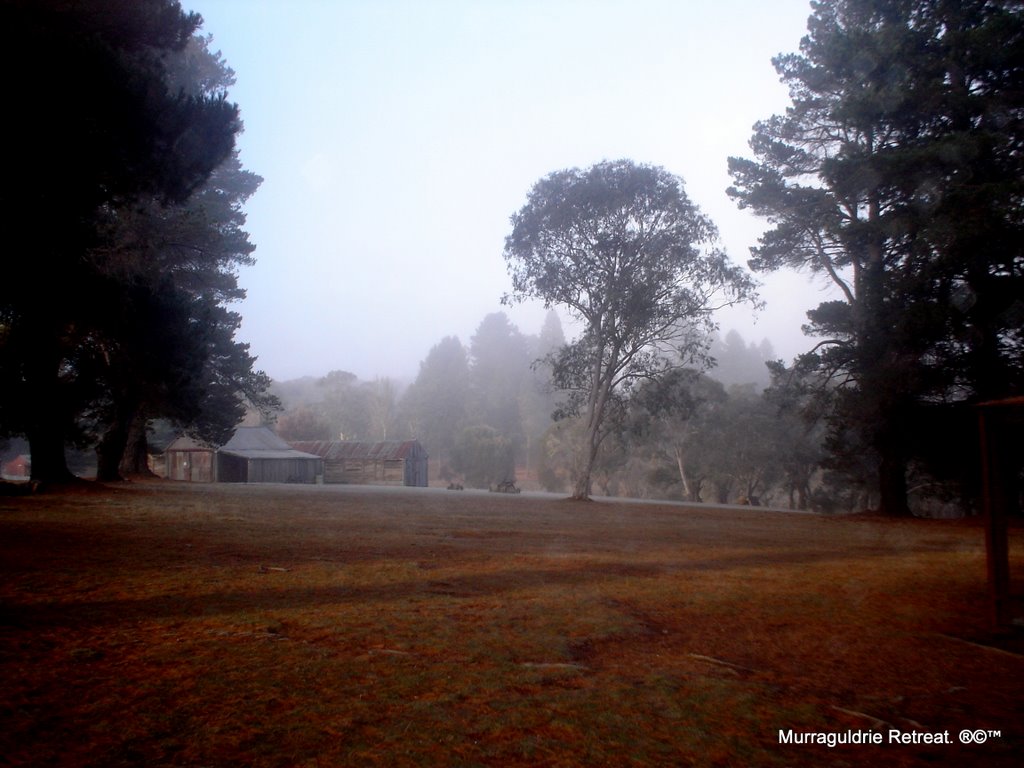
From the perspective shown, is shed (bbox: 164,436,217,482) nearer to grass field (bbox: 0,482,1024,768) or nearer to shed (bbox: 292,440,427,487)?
shed (bbox: 292,440,427,487)

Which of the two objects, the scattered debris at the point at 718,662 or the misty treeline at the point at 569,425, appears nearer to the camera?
the scattered debris at the point at 718,662

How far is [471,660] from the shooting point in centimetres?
404

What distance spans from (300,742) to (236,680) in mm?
858

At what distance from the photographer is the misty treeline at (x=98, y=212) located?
9.41 m

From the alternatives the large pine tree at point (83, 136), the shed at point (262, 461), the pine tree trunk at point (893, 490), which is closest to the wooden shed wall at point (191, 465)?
the shed at point (262, 461)

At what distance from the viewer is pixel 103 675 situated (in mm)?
3461

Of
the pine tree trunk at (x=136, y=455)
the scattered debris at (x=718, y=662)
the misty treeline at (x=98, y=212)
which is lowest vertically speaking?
the scattered debris at (x=718, y=662)

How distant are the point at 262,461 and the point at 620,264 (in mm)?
31982

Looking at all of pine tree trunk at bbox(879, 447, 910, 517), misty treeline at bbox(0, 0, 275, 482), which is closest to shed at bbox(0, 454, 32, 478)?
misty treeline at bbox(0, 0, 275, 482)

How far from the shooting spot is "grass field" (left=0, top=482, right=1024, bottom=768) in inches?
113

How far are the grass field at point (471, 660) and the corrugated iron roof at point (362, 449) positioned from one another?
44.6 meters

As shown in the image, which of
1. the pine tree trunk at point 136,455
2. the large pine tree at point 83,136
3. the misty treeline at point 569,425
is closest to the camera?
the large pine tree at point 83,136

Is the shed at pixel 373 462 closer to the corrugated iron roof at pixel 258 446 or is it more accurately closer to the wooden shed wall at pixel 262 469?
the corrugated iron roof at pixel 258 446

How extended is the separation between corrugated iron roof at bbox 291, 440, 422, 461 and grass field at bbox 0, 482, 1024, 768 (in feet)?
146
